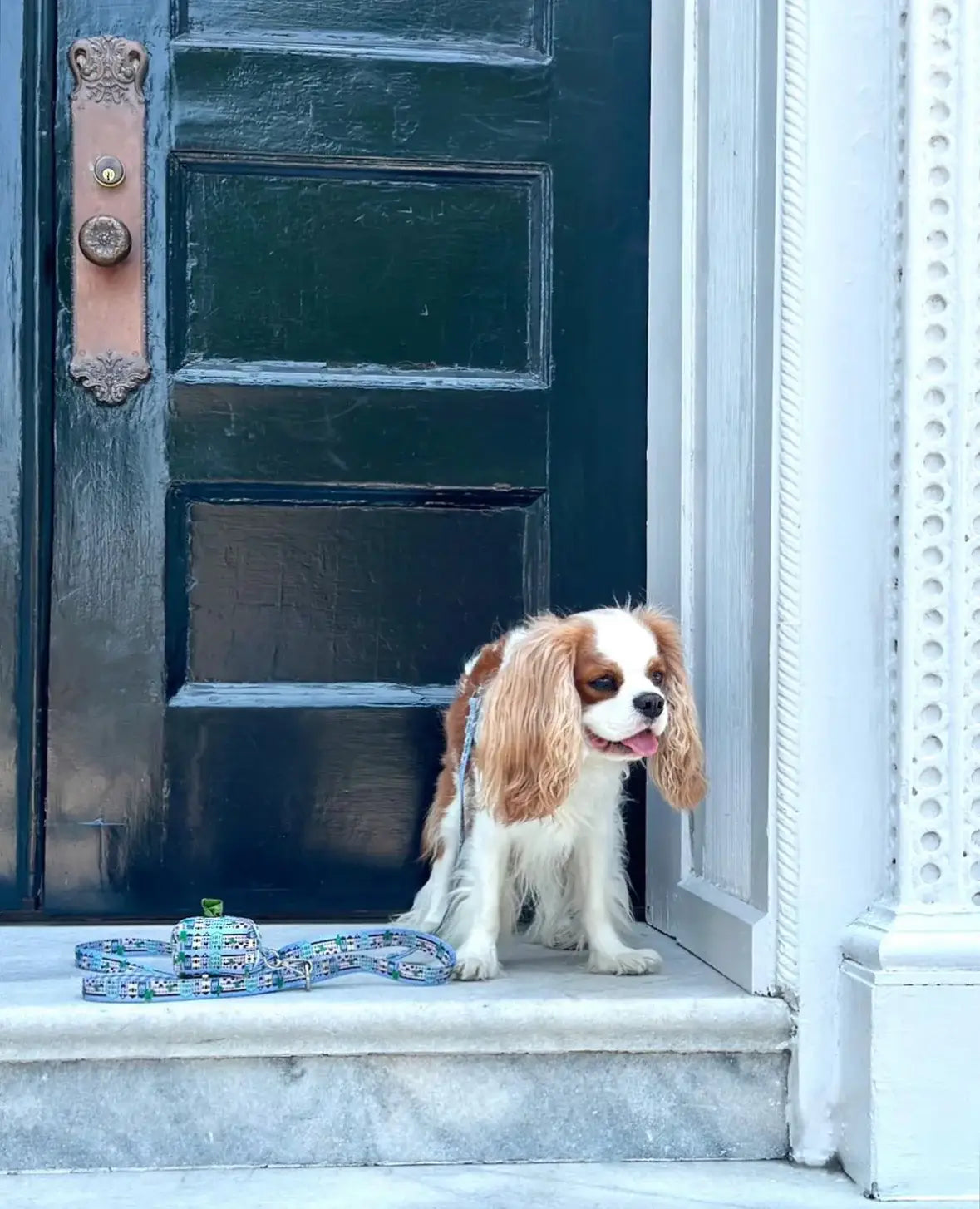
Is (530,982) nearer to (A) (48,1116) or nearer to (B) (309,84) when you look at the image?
(A) (48,1116)

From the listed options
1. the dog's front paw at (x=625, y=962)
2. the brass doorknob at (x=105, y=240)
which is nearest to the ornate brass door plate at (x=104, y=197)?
the brass doorknob at (x=105, y=240)

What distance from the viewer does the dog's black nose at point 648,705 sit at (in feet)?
6.63

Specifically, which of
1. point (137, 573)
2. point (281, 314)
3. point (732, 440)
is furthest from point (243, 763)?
point (732, 440)

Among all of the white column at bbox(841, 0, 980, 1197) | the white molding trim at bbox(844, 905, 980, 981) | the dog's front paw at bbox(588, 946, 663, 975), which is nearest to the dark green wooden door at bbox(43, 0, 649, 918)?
the dog's front paw at bbox(588, 946, 663, 975)

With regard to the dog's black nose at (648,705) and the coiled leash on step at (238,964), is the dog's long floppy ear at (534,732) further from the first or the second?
the coiled leash on step at (238,964)

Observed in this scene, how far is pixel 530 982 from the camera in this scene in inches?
79.2

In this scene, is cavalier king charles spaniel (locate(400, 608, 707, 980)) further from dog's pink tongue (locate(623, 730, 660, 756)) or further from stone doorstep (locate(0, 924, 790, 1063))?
stone doorstep (locate(0, 924, 790, 1063))

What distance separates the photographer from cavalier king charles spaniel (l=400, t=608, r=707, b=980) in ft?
6.69

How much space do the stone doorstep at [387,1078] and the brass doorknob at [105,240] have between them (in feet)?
4.04

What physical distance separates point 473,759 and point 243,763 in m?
0.46

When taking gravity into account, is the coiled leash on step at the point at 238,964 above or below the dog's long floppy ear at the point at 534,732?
below

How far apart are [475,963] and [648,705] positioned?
47 cm

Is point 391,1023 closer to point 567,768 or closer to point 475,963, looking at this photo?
point 475,963

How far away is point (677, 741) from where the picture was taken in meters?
2.06
